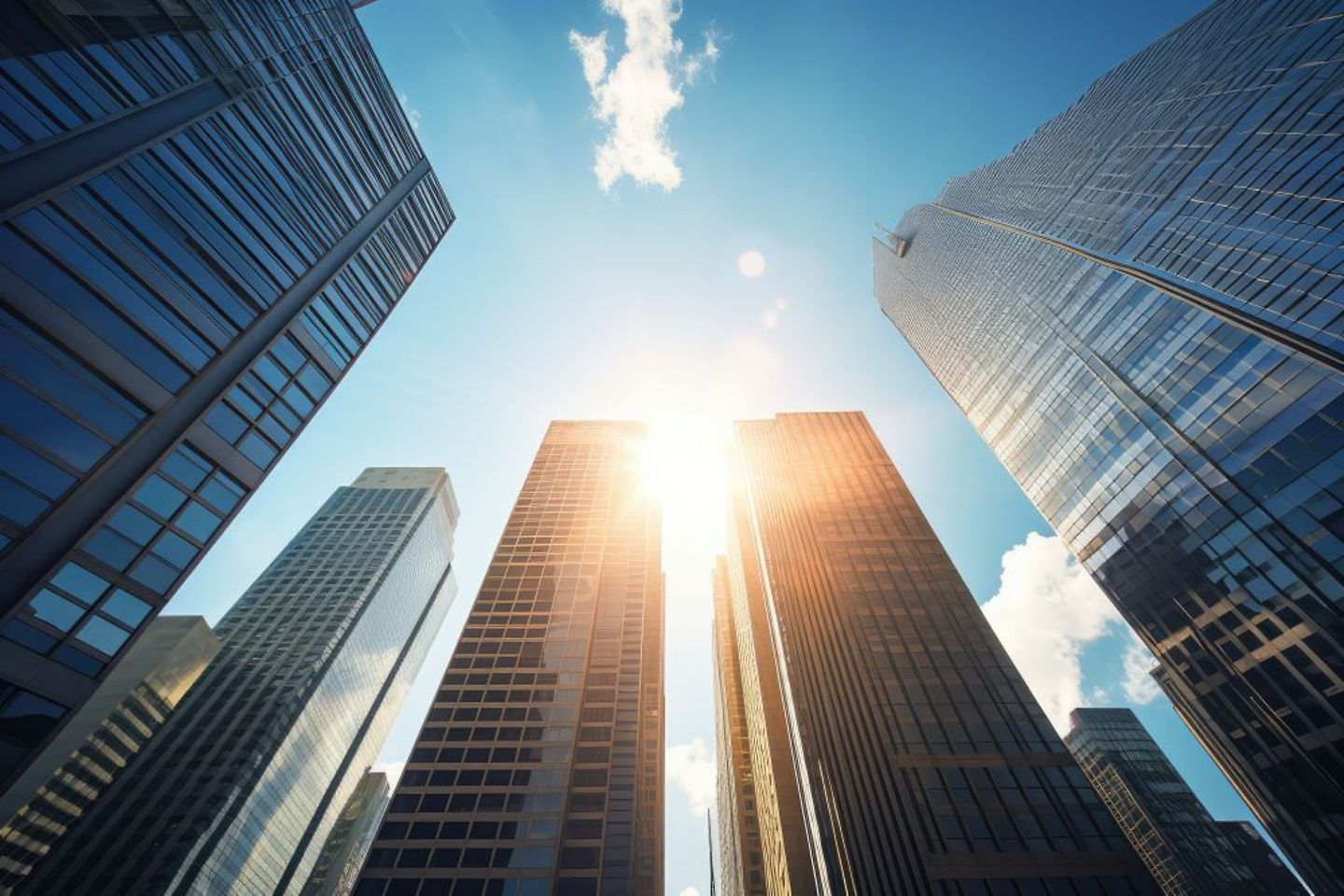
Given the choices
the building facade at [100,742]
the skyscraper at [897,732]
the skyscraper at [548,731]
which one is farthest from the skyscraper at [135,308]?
the building facade at [100,742]

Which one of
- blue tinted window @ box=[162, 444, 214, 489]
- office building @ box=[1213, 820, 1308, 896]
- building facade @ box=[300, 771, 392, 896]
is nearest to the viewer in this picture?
blue tinted window @ box=[162, 444, 214, 489]

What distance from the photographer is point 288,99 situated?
123 ft

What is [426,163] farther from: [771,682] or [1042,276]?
[771,682]

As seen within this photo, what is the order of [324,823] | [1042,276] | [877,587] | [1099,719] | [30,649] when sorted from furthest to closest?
[324,823] → [1099,719] → [1042,276] → [877,587] → [30,649]

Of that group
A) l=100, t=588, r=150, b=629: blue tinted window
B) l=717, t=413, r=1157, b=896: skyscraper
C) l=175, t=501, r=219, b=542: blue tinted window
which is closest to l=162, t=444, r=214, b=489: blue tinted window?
l=175, t=501, r=219, b=542: blue tinted window

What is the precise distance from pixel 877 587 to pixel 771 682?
108 feet

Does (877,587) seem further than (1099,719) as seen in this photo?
No

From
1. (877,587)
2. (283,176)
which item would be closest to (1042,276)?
(877,587)

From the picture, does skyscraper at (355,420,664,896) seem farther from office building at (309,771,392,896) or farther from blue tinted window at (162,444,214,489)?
office building at (309,771,392,896)

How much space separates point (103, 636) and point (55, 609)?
233 cm

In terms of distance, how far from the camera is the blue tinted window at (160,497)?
22.7 metres

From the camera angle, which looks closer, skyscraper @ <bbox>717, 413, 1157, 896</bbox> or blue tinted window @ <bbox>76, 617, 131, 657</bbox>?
blue tinted window @ <bbox>76, 617, 131, 657</bbox>

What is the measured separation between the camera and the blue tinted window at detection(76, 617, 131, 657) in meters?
20.5

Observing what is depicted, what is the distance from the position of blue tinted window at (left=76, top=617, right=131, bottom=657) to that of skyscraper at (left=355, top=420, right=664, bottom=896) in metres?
40.2
